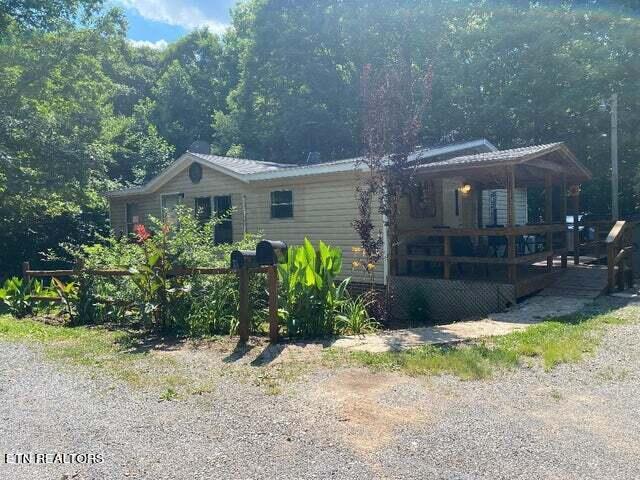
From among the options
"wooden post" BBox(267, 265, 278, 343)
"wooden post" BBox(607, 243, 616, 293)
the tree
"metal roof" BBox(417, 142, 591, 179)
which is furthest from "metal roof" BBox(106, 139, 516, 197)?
the tree

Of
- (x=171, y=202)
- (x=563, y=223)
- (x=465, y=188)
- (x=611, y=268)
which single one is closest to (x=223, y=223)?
(x=171, y=202)

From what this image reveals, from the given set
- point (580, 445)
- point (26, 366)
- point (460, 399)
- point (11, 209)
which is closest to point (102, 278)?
point (26, 366)

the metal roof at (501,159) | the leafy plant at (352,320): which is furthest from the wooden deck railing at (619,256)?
the leafy plant at (352,320)

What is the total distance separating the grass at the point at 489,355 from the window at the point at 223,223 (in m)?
8.51

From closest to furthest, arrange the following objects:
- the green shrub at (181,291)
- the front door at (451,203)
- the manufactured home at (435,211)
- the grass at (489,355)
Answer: the grass at (489,355) < the green shrub at (181,291) < the manufactured home at (435,211) < the front door at (451,203)

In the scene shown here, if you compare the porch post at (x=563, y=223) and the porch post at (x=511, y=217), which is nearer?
the porch post at (x=511, y=217)

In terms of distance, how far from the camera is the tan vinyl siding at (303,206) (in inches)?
443

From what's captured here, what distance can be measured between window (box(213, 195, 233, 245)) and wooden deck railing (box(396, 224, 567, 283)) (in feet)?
16.7

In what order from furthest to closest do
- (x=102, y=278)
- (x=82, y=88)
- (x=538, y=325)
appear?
(x=82, y=88), (x=102, y=278), (x=538, y=325)

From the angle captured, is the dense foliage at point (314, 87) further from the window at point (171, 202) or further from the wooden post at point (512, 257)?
the wooden post at point (512, 257)

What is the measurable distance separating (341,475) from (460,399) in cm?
163

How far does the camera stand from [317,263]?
7.37m

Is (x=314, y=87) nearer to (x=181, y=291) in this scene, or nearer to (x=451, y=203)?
(x=451, y=203)

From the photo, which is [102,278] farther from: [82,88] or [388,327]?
[82,88]
